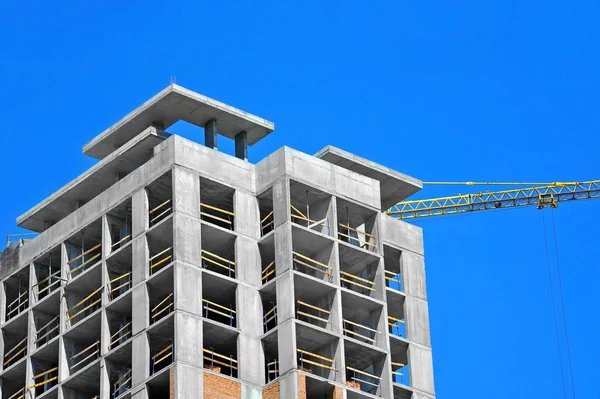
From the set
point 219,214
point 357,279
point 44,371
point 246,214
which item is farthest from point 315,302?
point 44,371

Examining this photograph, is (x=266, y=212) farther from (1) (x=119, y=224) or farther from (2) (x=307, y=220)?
(1) (x=119, y=224)

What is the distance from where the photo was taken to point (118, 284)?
86438 millimetres

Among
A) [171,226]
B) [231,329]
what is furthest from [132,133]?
[231,329]

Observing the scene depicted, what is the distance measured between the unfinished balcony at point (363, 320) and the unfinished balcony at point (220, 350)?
21.9 feet

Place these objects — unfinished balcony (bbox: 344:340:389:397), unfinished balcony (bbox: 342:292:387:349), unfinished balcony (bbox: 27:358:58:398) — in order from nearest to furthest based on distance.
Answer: unfinished balcony (bbox: 344:340:389:397), unfinished balcony (bbox: 342:292:387:349), unfinished balcony (bbox: 27:358:58:398)

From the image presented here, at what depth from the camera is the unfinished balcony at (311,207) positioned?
A: 8650cm

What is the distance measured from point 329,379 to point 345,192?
11763 mm

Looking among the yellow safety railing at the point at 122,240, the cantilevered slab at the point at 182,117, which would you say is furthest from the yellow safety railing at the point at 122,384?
the cantilevered slab at the point at 182,117

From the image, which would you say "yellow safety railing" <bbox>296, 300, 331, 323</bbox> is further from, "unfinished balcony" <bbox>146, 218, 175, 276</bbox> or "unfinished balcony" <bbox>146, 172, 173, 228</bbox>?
"unfinished balcony" <bbox>146, 172, 173, 228</bbox>

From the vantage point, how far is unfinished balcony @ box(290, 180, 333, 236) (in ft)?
284

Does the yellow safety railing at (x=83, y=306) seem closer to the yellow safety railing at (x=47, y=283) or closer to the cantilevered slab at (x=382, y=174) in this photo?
the yellow safety railing at (x=47, y=283)

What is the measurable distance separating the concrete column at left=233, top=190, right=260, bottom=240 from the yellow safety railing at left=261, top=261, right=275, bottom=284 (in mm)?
1684

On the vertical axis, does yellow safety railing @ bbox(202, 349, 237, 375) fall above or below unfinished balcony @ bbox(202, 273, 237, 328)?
below

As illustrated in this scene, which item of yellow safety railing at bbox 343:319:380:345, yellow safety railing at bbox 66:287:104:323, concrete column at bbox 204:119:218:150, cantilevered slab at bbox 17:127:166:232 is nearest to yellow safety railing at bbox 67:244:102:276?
yellow safety railing at bbox 66:287:104:323
